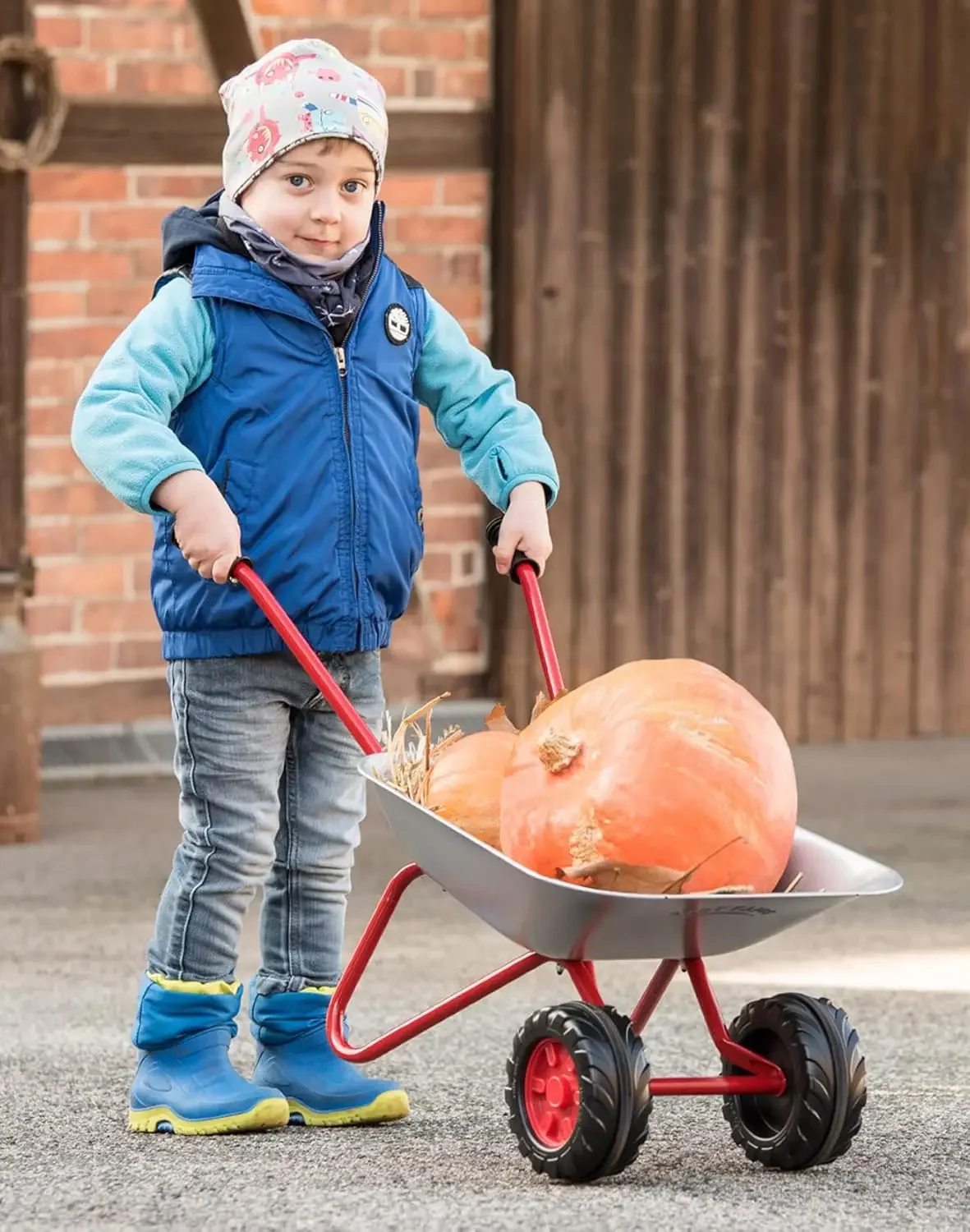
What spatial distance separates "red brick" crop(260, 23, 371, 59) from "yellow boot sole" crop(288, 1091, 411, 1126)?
173 inches

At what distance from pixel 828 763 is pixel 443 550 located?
1.40 meters

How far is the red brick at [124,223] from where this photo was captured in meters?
7.06

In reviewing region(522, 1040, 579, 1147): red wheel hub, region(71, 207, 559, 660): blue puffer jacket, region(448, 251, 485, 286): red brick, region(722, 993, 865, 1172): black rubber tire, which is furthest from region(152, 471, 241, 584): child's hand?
region(448, 251, 485, 286): red brick

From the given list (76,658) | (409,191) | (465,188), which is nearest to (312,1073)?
(76,658)

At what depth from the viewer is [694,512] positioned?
309 inches

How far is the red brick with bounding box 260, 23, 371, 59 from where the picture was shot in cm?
723

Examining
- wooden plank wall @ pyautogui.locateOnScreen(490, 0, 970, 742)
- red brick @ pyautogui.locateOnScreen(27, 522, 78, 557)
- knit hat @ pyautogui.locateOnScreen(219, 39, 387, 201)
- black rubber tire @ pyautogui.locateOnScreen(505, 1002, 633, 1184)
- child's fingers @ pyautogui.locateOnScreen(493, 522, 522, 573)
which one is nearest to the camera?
black rubber tire @ pyautogui.locateOnScreen(505, 1002, 633, 1184)

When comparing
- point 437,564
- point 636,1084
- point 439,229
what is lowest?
point 437,564

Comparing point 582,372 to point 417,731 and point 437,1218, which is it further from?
point 437,1218

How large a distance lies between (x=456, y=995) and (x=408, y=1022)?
0.07m

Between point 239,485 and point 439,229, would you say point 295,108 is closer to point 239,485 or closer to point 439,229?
point 239,485

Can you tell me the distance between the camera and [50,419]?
7.03m

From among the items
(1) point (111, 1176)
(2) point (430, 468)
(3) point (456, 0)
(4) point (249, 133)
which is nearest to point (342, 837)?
(1) point (111, 1176)

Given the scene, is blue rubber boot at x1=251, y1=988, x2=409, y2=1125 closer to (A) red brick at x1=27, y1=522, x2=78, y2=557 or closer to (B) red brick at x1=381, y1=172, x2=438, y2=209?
(A) red brick at x1=27, y1=522, x2=78, y2=557
